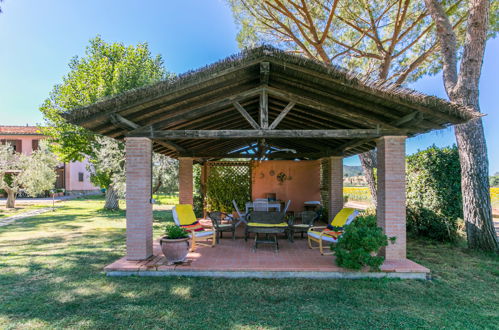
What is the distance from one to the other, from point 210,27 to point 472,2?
10.6 m

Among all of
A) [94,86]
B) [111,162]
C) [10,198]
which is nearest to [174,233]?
[111,162]

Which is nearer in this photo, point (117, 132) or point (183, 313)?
point (183, 313)

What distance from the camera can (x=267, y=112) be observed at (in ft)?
17.5

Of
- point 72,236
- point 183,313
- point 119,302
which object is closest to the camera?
point 183,313

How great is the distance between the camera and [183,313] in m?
3.48

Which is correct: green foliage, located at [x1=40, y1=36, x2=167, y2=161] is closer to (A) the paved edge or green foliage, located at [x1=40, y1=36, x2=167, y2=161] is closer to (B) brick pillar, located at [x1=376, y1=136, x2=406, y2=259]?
(A) the paved edge

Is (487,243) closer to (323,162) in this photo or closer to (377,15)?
(323,162)

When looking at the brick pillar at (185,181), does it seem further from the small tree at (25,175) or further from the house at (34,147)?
the house at (34,147)

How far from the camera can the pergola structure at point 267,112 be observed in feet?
14.8

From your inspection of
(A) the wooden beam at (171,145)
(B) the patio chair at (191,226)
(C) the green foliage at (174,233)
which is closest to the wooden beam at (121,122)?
(A) the wooden beam at (171,145)

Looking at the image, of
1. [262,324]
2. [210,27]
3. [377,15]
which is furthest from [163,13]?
[262,324]

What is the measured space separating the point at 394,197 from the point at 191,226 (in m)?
4.32

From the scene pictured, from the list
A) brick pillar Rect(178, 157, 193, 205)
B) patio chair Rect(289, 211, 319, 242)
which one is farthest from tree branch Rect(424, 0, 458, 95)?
brick pillar Rect(178, 157, 193, 205)

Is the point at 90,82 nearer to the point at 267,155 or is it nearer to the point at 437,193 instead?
the point at 267,155
